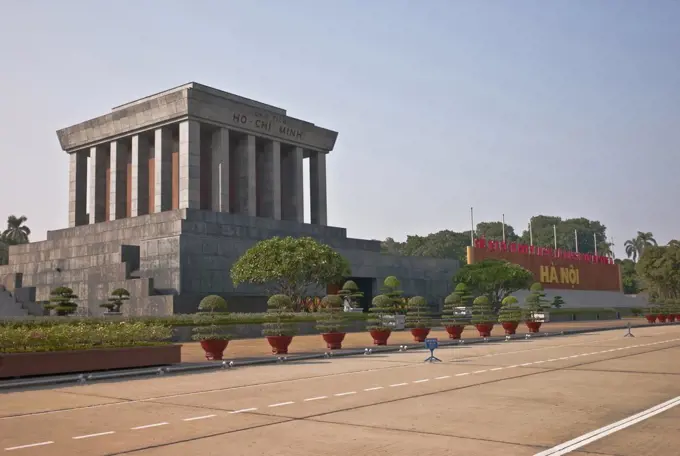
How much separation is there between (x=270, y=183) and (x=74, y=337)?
50.3 m

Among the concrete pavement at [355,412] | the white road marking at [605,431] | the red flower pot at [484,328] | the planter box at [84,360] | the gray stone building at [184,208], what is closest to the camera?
the white road marking at [605,431]

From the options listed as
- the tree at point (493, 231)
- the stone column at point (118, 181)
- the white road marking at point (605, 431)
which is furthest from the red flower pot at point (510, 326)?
the tree at point (493, 231)

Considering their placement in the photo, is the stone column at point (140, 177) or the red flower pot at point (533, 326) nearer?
the red flower pot at point (533, 326)

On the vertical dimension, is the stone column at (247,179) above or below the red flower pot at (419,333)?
above

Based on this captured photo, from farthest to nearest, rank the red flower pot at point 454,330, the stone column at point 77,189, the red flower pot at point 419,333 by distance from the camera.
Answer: the stone column at point 77,189, the red flower pot at point 454,330, the red flower pot at point 419,333

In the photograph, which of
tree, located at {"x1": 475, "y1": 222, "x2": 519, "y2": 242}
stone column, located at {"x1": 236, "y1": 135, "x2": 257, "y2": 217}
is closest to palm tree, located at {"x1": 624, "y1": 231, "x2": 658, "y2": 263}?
tree, located at {"x1": 475, "y1": 222, "x2": 519, "y2": 242}

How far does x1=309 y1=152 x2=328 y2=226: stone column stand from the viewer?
246ft

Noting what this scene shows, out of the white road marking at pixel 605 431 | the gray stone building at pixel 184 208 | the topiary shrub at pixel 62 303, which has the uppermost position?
the gray stone building at pixel 184 208

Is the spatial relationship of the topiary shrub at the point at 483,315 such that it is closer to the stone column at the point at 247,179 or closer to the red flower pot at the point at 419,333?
the red flower pot at the point at 419,333

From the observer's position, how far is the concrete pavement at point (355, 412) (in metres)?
9.99

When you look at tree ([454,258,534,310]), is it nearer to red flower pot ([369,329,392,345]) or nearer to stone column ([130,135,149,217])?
stone column ([130,135,149,217])

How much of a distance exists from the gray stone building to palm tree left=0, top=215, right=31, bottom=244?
4087 cm

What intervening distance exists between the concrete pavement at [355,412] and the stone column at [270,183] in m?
48.9

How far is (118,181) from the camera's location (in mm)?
70438
